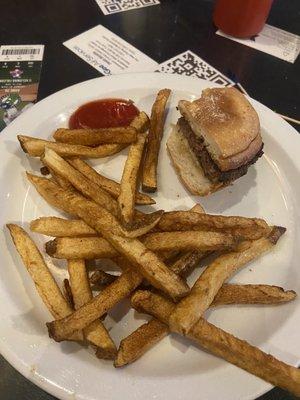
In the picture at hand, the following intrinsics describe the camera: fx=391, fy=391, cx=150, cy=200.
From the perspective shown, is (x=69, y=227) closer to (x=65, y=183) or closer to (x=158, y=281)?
(x=65, y=183)

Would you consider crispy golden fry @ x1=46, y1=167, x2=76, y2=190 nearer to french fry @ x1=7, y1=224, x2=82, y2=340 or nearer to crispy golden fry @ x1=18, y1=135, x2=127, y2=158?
crispy golden fry @ x1=18, y1=135, x2=127, y2=158

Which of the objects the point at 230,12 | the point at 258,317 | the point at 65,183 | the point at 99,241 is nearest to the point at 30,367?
the point at 99,241

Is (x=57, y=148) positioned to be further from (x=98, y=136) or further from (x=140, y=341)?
(x=140, y=341)

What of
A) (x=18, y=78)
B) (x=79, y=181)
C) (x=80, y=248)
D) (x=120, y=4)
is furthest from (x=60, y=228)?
(x=120, y=4)

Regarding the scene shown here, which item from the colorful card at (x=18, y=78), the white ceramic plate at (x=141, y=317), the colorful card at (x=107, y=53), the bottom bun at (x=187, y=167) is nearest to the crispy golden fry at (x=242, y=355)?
the white ceramic plate at (x=141, y=317)

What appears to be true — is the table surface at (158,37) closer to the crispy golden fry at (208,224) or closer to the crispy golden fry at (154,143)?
the crispy golden fry at (154,143)

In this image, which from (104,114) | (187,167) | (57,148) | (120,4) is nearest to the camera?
(57,148)
